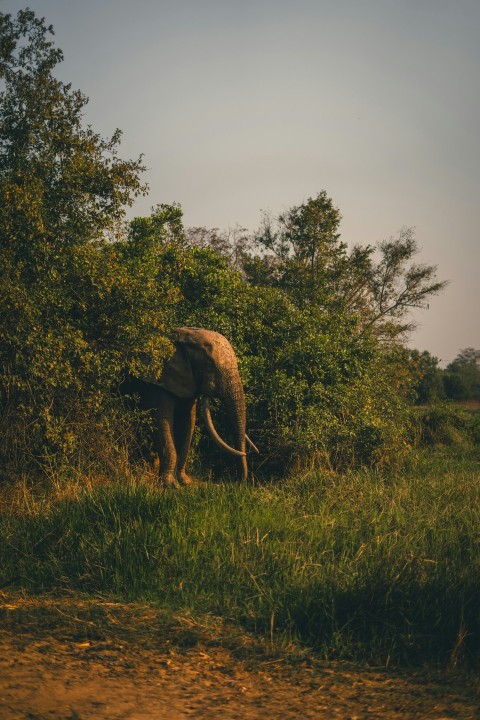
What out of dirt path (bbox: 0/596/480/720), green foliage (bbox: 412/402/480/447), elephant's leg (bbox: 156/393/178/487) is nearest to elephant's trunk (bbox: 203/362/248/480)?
elephant's leg (bbox: 156/393/178/487)

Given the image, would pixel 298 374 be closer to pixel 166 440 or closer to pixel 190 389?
pixel 190 389

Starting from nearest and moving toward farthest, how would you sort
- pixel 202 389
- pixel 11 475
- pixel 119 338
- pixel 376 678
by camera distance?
pixel 376 678, pixel 11 475, pixel 119 338, pixel 202 389

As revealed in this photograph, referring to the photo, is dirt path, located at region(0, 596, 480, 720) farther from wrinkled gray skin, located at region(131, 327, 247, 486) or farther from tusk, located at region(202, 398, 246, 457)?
tusk, located at region(202, 398, 246, 457)

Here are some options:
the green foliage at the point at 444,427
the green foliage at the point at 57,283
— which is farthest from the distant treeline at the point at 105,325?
the green foliage at the point at 444,427

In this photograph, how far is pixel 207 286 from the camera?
12914 millimetres

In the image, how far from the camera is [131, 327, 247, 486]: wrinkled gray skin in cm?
1070

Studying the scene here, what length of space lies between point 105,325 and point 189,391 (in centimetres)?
209

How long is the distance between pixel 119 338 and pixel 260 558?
405cm

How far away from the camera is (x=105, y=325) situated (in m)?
9.20

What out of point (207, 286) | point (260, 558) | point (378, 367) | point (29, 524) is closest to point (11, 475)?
point (29, 524)

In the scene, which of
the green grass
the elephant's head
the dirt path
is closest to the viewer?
the dirt path

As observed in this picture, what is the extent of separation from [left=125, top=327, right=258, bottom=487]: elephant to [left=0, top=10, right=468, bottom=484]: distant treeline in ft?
1.25

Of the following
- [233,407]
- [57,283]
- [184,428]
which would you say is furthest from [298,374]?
[57,283]

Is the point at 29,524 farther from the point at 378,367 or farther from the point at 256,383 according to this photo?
the point at 378,367
